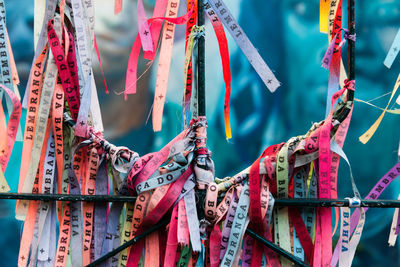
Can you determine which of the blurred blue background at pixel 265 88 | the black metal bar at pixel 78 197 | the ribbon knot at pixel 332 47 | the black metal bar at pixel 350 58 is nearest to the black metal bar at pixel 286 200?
the black metal bar at pixel 78 197

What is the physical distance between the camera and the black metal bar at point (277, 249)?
0.84m

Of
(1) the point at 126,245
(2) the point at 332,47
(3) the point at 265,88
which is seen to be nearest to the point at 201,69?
(2) the point at 332,47

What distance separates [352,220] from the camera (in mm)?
991

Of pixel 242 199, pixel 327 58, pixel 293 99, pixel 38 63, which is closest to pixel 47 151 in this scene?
pixel 38 63

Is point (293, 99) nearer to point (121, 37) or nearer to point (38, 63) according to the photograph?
point (121, 37)

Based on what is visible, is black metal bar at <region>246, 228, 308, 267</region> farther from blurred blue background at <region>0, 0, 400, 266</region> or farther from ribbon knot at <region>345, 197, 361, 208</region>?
blurred blue background at <region>0, 0, 400, 266</region>

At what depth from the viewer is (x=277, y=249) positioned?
2.78 feet

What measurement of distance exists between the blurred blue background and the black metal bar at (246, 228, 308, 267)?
36.6 inches

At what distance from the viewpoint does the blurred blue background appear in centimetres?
178

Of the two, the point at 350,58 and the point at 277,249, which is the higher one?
the point at 350,58

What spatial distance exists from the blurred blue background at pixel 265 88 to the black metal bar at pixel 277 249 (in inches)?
36.6

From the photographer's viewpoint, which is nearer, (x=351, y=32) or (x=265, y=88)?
(x=351, y=32)

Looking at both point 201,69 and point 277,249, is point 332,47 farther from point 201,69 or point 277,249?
point 277,249

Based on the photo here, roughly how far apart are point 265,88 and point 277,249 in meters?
1.04
